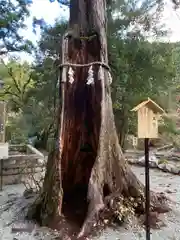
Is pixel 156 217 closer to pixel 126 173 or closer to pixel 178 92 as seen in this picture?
pixel 126 173

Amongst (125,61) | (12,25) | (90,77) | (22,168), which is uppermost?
(12,25)

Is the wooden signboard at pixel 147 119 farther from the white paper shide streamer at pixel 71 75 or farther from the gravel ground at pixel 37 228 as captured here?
the white paper shide streamer at pixel 71 75

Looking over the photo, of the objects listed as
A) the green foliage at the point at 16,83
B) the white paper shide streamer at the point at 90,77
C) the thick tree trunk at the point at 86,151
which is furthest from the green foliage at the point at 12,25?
the white paper shide streamer at the point at 90,77

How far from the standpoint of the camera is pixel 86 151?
3.88 m

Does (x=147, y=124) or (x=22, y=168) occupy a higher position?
(x=147, y=124)

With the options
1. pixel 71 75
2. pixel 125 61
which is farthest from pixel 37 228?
pixel 125 61

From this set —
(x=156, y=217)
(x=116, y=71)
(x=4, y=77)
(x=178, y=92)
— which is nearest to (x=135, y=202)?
(x=156, y=217)

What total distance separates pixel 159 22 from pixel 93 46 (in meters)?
4.17

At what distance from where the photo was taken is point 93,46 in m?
4.03

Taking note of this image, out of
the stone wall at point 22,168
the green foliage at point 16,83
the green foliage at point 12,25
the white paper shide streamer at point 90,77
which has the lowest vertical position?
the stone wall at point 22,168

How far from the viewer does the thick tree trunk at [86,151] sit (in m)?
3.26

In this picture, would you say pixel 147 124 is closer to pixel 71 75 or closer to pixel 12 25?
pixel 71 75

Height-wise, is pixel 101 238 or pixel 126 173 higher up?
pixel 126 173

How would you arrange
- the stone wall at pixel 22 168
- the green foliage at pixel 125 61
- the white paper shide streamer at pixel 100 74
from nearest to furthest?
1. the white paper shide streamer at pixel 100 74
2. the stone wall at pixel 22 168
3. the green foliage at pixel 125 61
